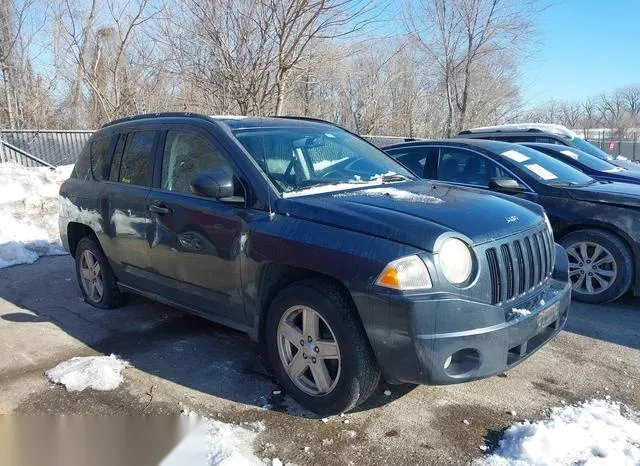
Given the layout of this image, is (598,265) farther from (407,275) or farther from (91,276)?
(91,276)

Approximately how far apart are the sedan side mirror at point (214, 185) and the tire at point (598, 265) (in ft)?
11.8

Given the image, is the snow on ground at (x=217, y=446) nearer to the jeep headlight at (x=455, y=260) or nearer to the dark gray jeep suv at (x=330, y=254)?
the dark gray jeep suv at (x=330, y=254)

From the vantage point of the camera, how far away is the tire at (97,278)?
5.12 meters

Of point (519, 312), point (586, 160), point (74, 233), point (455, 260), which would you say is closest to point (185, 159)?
point (74, 233)

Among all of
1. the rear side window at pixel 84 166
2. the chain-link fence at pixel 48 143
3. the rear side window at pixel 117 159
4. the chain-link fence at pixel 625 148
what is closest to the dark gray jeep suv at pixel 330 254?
the rear side window at pixel 117 159

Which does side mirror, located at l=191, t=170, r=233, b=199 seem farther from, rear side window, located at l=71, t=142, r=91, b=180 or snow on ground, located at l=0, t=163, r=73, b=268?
snow on ground, located at l=0, t=163, r=73, b=268

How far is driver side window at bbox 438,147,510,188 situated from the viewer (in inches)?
241

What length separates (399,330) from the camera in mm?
2781

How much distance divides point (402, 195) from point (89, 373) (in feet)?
8.50

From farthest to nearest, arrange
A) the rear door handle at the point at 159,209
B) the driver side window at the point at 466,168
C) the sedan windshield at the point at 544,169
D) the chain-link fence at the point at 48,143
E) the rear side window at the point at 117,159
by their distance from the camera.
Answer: the chain-link fence at the point at 48,143 → the driver side window at the point at 466,168 → the sedan windshield at the point at 544,169 → the rear side window at the point at 117,159 → the rear door handle at the point at 159,209

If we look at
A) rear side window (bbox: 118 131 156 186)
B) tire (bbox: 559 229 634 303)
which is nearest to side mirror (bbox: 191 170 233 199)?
rear side window (bbox: 118 131 156 186)

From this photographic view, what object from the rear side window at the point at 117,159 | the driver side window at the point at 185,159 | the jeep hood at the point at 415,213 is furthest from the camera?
the rear side window at the point at 117,159

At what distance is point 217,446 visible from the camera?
2.87 m

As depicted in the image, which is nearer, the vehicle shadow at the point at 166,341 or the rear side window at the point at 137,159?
the vehicle shadow at the point at 166,341
